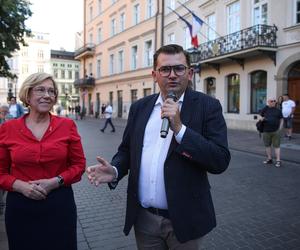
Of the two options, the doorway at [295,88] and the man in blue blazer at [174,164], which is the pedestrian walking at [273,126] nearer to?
the man in blue blazer at [174,164]

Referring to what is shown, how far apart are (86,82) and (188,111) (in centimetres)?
4298

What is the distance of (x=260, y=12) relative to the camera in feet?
59.1

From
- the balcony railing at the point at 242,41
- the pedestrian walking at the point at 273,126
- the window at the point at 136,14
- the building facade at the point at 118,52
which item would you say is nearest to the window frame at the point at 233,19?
the balcony railing at the point at 242,41

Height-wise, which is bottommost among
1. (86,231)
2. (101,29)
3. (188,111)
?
(86,231)

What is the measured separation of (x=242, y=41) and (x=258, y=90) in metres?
2.76

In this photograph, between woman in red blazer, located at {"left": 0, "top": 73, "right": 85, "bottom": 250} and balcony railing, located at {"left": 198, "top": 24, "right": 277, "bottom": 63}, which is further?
balcony railing, located at {"left": 198, "top": 24, "right": 277, "bottom": 63}

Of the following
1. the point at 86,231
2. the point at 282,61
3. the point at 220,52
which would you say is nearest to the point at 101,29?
the point at 220,52

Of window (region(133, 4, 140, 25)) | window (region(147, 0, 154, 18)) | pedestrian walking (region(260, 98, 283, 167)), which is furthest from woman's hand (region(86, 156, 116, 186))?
window (region(133, 4, 140, 25))

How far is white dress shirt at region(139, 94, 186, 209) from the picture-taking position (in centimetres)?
217

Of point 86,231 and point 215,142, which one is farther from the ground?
point 215,142

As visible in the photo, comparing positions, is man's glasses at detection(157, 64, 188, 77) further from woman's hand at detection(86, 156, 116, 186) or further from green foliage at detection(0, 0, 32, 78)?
green foliage at detection(0, 0, 32, 78)

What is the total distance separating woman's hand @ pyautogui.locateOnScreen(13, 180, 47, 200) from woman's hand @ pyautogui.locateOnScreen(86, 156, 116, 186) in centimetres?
52

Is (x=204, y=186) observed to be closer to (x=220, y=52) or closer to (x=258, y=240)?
(x=258, y=240)

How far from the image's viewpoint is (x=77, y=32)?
174 feet
